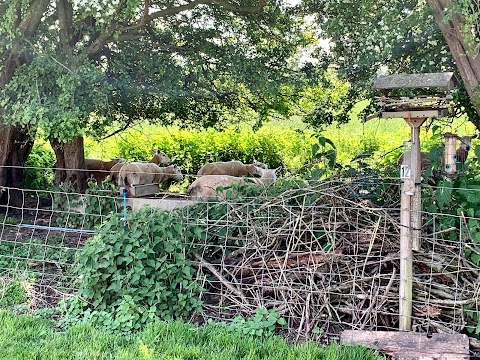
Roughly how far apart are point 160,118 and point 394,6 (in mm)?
4671

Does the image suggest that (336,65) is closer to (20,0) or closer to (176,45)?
(176,45)

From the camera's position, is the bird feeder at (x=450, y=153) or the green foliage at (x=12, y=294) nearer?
the bird feeder at (x=450, y=153)

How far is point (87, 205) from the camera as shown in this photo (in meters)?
6.57

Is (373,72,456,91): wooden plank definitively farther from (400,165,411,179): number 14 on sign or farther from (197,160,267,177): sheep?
(197,160,267,177): sheep

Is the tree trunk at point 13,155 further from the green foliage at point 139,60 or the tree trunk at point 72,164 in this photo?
the green foliage at point 139,60

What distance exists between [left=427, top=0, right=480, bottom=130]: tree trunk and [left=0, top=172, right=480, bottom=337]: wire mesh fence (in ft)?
3.78

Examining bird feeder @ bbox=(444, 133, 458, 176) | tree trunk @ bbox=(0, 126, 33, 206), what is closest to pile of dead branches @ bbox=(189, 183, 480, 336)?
bird feeder @ bbox=(444, 133, 458, 176)

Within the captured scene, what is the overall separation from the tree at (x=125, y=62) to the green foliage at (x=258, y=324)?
280 centimetres

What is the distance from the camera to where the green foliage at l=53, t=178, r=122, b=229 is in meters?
6.50

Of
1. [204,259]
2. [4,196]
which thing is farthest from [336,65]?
[4,196]

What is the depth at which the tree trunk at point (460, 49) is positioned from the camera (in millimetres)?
4414

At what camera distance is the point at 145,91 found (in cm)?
709

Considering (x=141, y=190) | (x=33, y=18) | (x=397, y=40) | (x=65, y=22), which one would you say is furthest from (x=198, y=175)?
(x=397, y=40)

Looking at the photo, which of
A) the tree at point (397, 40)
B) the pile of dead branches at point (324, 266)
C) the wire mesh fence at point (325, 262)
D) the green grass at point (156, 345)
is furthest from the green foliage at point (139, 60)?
the green grass at point (156, 345)
